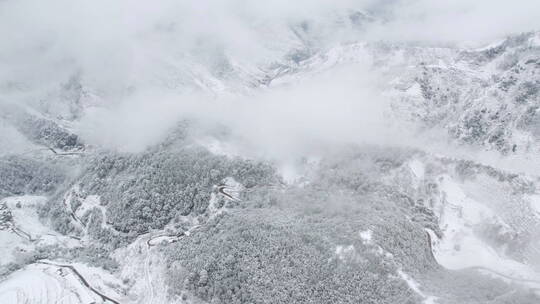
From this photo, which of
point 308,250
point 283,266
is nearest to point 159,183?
point 283,266

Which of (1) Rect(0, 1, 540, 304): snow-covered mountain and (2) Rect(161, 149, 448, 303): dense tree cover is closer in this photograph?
(2) Rect(161, 149, 448, 303): dense tree cover

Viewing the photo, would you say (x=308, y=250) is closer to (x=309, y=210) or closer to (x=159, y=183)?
(x=309, y=210)

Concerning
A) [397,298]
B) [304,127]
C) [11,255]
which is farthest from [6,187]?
[397,298]

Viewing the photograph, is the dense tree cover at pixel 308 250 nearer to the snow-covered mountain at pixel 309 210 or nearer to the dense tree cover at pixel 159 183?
the snow-covered mountain at pixel 309 210

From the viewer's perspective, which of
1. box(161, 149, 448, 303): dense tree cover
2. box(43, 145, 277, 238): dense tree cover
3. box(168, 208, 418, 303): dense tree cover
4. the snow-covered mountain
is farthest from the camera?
box(43, 145, 277, 238): dense tree cover

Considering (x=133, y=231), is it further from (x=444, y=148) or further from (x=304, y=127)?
(x=444, y=148)

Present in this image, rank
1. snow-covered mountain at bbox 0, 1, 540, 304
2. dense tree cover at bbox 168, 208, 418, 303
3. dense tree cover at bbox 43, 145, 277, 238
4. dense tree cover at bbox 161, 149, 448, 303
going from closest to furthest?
dense tree cover at bbox 168, 208, 418, 303
dense tree cover at bbox 161, 149, 448, 303
snow-covered mountain at bbox 0, 1, 540, 304
dense tree cover at bbox 43, 145, 277, 238

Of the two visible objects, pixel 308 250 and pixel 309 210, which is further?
pixel 309 210

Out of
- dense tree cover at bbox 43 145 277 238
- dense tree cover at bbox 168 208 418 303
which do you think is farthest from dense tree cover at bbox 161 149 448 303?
dense tree cover at bbox 43 145 277 238

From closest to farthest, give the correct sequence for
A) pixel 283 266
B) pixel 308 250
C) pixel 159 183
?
pixel 283 266 < pixel 308 250 < pixel 159 183

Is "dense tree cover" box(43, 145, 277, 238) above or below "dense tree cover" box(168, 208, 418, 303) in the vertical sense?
below

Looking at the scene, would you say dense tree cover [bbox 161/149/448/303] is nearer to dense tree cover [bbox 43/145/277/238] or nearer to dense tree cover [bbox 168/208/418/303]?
dense tree cover [bbox 168/208/418/303]

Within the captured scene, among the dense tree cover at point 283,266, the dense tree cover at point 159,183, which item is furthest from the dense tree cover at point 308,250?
the dense tree cover at point 159,183
